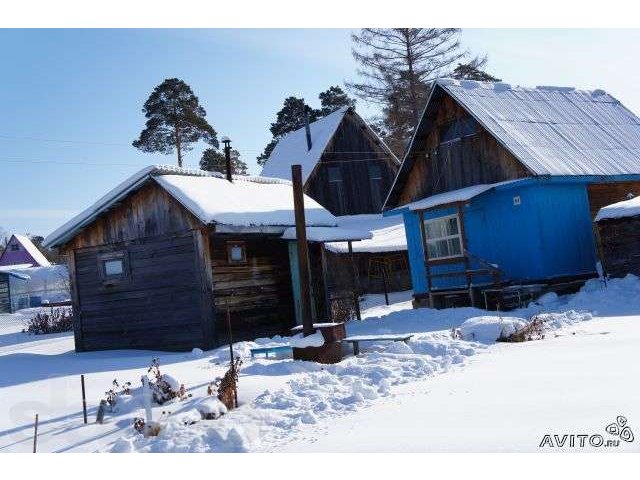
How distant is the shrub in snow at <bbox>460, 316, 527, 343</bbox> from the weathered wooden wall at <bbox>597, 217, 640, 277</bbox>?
5829 mm

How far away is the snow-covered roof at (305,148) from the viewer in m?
33.6

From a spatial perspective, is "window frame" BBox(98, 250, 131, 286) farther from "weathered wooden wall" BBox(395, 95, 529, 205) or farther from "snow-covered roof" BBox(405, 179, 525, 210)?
"weathered wooden wall" BBox(395, 95, 529, 205)

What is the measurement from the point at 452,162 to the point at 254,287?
7.13 meters

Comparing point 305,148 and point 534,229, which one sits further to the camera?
point 305,148

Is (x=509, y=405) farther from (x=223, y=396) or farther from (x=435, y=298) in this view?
(x=435, y=298)

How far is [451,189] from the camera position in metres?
19.6

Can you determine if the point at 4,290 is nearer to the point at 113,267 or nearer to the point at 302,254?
the point at 113,267

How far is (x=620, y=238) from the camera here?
53.8 feet

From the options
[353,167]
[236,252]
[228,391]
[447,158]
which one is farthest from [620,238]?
[353,167]

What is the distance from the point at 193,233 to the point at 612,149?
1265 cm

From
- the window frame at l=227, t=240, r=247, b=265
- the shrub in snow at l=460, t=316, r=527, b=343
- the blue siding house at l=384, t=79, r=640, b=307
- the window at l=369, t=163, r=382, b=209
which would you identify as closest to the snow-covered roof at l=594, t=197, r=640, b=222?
the blue siding house at l=384, t=79, r=640, b=307

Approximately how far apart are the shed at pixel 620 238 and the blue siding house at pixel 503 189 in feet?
3.77

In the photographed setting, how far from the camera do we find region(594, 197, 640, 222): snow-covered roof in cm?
1593

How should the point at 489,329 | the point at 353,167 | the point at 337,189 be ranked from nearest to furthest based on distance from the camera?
the point at 489,329 < the point at 337,189 < the point at 353,167
